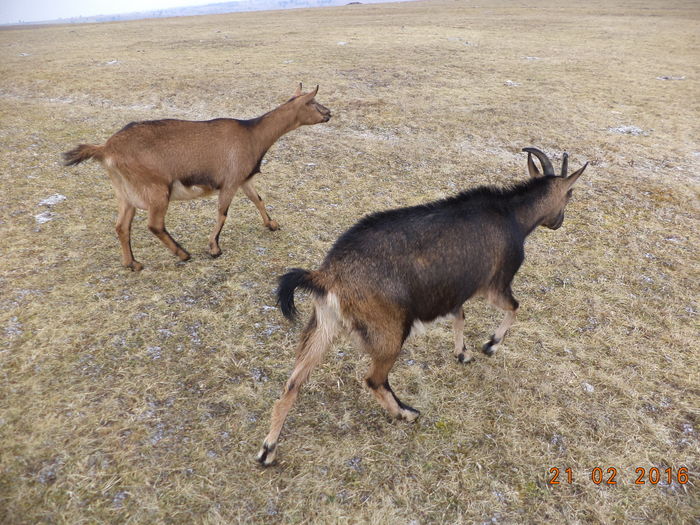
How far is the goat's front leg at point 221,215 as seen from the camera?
626 cm

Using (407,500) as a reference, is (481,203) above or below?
above

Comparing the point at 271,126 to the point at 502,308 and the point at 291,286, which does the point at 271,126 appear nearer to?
the point at 291,286

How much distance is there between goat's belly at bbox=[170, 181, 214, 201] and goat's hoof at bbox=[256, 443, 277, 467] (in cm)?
392

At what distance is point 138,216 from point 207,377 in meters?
4.55

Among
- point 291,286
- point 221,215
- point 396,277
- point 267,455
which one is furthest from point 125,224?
point 396,277

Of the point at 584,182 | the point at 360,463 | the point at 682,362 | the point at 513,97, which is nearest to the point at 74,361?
the point at 360,463

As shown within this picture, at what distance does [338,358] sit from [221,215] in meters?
3.11

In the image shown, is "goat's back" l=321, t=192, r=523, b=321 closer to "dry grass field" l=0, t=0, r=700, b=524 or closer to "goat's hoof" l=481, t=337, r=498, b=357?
"goat's hoof" l=481, t=337, r=498, b=357

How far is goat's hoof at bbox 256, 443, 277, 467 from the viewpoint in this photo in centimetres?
354

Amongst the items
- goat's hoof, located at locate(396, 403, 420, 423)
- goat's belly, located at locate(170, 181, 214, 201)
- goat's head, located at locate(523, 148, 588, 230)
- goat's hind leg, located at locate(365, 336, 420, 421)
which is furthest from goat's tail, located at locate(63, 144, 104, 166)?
goat's head, located at locate(523, 148, 588, 230)

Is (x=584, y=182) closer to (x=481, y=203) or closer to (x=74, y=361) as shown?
(x=481, y=203)

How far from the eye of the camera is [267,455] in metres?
3.54

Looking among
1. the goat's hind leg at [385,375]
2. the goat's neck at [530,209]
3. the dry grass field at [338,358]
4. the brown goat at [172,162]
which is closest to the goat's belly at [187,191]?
the brown goat at [172,162]

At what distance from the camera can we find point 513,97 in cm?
1456
